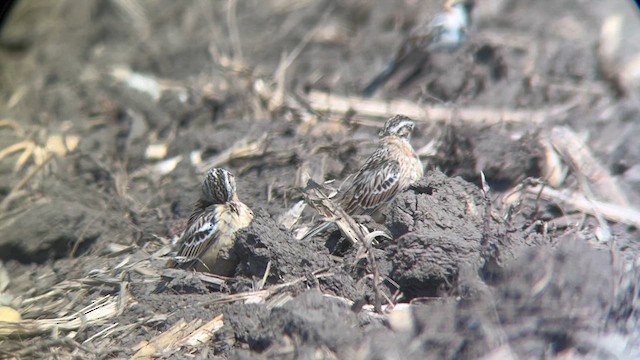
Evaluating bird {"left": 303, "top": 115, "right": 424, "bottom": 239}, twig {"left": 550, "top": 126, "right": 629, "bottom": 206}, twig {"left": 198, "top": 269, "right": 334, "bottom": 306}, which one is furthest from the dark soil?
bird {"left": 303, "top": 115, "right": 424, "bottom": 239}

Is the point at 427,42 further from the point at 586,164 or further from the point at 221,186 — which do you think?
the point at 221,186

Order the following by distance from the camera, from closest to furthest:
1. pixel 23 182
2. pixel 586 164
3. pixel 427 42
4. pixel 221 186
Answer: pixel 221 186, pixel 586 164, pixel 23 182, pixel 427 42

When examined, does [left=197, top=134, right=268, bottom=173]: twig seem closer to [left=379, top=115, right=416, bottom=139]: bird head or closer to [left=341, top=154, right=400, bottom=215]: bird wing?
[left=379, top=115, right=416, bottom=139]: bird head

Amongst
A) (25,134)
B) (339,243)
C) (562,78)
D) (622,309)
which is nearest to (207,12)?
(25,134)

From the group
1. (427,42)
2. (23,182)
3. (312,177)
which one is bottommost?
(23,182)

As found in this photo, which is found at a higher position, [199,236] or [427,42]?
[427,42]

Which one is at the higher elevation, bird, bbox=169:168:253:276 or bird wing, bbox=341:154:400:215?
bird wing, bbox=341:154:400:215

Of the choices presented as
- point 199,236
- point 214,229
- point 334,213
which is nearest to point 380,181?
point 334,213
